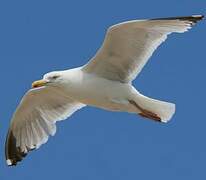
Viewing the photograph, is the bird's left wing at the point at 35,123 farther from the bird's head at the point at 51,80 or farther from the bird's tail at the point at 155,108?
the bird's tail at the point at 155,108

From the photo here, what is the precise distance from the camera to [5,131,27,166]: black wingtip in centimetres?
1147

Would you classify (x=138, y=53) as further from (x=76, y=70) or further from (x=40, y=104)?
(x=40, y=104)

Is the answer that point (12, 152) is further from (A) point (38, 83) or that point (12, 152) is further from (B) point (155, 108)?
(B) point (155, 108)

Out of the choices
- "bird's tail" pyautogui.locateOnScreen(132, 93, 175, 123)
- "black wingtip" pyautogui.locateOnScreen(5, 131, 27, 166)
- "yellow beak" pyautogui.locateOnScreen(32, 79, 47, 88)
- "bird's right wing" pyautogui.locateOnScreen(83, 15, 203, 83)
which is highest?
"bird's right wing" pyautogui.locateOnScreen(83, 15, 203, 83)

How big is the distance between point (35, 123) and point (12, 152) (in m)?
0.54

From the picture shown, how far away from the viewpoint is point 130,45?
9.96 metres

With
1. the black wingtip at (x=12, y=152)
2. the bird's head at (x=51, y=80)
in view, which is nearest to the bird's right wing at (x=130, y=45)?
the bird's head at (x=51, y=80)

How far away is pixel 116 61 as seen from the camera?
1015 centimetres

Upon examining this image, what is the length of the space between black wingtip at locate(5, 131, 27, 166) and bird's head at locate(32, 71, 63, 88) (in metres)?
1.63

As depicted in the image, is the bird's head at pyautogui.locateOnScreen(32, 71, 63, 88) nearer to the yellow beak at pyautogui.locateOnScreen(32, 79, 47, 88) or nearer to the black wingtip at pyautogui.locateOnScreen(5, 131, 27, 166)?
the yellow beak at pyautogui.locateOnScreen(32, 79, 47, 88)

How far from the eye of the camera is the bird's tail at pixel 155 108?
1005 centimetres

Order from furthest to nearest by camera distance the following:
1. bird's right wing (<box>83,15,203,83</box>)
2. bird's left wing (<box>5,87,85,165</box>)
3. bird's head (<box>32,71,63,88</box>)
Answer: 1. bird's left wing (<box>5,87,85,165</box>)
2. bird's head (<box>32,71,63,88</box>)
3. bird's right wing (<box>83,15,203,83</box>)

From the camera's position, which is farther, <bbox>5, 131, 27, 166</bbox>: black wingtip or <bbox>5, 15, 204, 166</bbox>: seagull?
<bbox>5, 131, 27, 166</bbox>: black wingtip

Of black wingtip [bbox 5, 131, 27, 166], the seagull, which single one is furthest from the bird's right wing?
black wingtip [bbox 5, 131, 27, 166]
